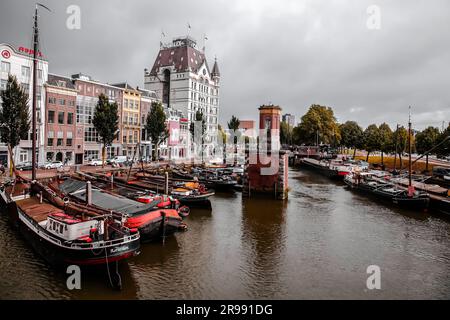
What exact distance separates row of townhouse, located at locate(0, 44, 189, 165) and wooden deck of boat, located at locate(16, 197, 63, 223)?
18821 mm

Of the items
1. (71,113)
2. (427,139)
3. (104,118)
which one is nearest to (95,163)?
(104,118)

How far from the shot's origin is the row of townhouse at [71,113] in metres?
51.3

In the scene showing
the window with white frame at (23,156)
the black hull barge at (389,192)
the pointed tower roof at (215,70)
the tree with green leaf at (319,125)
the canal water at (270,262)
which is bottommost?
the canal water at (270,262)

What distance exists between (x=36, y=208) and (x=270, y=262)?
1896 cm

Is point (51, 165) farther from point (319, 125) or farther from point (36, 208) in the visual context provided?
point (319, 125)

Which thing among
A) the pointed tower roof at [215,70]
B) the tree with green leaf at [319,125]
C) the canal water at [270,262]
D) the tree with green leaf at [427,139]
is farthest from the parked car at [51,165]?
the tree with green leaf at [319,125]

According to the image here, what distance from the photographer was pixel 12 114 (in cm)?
4381

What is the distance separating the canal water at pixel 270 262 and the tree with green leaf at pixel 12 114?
2135 centimetres

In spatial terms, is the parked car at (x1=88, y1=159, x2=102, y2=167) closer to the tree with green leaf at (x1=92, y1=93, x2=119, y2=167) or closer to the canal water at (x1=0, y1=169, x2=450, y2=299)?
the tree with green leaf at (x1=92, y1=93, x2=119, y2=167)

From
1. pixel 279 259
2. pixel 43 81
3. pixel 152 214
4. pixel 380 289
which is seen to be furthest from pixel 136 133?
pixel 380 289

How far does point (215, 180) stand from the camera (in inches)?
1913

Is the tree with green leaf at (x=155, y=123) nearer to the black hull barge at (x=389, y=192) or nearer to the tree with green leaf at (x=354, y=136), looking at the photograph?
the black hull barge at (x=389, y=192)

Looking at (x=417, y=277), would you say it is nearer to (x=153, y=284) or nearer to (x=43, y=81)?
(x=153, y=284)
